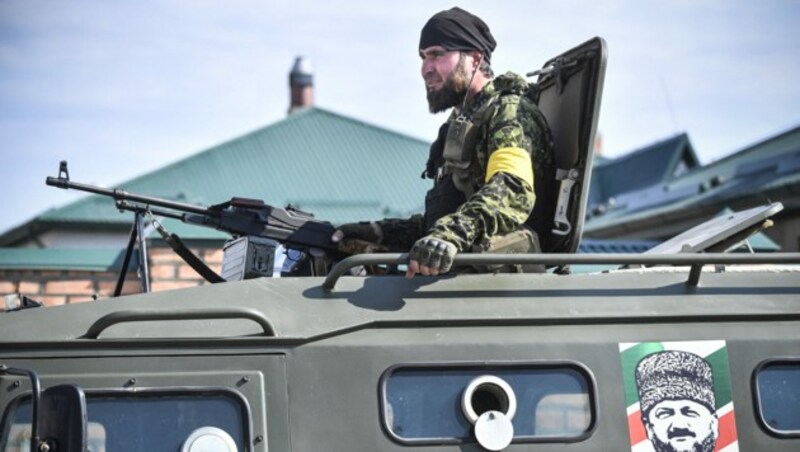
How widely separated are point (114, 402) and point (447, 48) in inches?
93.6

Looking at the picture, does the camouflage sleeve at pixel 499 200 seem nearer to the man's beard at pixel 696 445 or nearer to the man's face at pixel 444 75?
the man's face at pixel 444 75

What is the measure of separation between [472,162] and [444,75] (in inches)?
19.4

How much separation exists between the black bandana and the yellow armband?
0.73 metres

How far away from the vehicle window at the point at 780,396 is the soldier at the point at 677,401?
190 millimetres

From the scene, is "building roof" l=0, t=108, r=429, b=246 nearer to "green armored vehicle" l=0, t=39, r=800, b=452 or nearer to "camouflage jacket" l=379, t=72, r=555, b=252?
"camouflage jacket" l=379, t=72, r=555, b=252

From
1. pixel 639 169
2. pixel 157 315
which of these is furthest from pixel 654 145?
pixel 157 315

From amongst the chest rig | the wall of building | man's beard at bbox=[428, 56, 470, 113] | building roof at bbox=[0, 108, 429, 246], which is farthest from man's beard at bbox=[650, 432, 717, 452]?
building roof at bbox=[0, 108, 429, 246]

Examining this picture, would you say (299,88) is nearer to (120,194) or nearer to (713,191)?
(713,191)

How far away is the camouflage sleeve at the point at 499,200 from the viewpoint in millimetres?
4773

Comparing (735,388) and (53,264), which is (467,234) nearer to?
(735,388)

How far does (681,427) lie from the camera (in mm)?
4398

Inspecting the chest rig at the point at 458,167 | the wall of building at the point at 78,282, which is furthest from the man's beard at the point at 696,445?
the wall of building at the point at 78,282

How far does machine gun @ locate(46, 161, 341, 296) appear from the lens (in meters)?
5.62

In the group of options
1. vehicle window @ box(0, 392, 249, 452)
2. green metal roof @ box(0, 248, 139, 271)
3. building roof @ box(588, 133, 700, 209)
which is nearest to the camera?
vehicle window @ box(0, 392, 249, 452)
